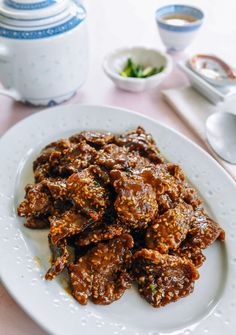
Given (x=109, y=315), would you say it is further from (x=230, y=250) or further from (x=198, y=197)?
(x=198, y=197)

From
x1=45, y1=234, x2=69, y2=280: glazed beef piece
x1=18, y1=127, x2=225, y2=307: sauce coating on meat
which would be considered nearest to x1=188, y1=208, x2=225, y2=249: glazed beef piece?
x1=18, y1=127, x2=225, y2=307: sauce coating on meat

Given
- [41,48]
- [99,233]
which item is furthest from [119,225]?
[41,48]

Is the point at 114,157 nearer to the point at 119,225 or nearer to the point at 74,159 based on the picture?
the point at 74,159

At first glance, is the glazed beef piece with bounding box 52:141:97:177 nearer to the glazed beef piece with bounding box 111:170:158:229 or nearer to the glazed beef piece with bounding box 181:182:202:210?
the glazed beef piece with bounding box 111:170:158:229

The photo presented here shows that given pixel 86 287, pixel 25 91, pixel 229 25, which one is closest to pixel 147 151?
pixel 86 287

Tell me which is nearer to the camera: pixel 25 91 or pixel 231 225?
pixel 231 225
